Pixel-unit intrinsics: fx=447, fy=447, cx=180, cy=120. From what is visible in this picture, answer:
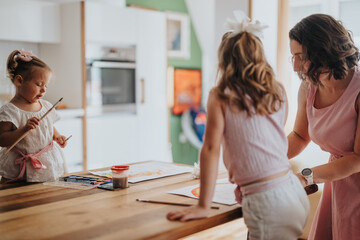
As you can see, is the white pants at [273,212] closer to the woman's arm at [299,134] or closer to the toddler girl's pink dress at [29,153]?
the woman's arm at [299,134]

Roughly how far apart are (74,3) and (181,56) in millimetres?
2305

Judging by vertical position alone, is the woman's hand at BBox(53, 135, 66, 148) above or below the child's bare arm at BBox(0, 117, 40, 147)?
below

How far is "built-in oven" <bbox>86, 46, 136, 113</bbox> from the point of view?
4316mm

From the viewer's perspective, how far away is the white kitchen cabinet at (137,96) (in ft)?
14.2

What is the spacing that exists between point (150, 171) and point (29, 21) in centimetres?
255

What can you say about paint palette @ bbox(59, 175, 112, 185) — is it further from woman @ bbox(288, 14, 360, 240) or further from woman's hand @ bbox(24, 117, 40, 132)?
woman @ bbox(288, 14, 360, 240)

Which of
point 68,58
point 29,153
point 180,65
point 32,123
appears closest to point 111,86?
point 68,58

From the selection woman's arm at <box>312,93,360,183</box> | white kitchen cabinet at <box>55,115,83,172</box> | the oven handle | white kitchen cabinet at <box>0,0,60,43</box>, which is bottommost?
white kitchen cabinet at <box>55,115,83,172</box>

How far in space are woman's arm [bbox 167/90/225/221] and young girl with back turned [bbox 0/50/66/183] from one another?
751 mm

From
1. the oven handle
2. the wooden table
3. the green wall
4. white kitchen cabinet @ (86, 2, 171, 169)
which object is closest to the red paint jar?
the wooden table

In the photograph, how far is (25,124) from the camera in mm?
1837

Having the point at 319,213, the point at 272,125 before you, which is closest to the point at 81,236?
the point at 272,125

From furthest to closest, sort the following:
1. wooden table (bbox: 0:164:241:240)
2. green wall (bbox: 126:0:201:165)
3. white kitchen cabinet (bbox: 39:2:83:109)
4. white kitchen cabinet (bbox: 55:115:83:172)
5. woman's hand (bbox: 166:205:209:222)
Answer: green wall (bbox: 126:0:201:165)
white kitchen cabinet (bbox: 39:2:83:109)
white kitchen cabinet (bbox: 55:115:83:172)
woman's hand (bbox: 166:205:209:222)
wooden table (bbox: 0:164:241:240)

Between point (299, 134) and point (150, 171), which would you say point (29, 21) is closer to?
point (150, 171)
